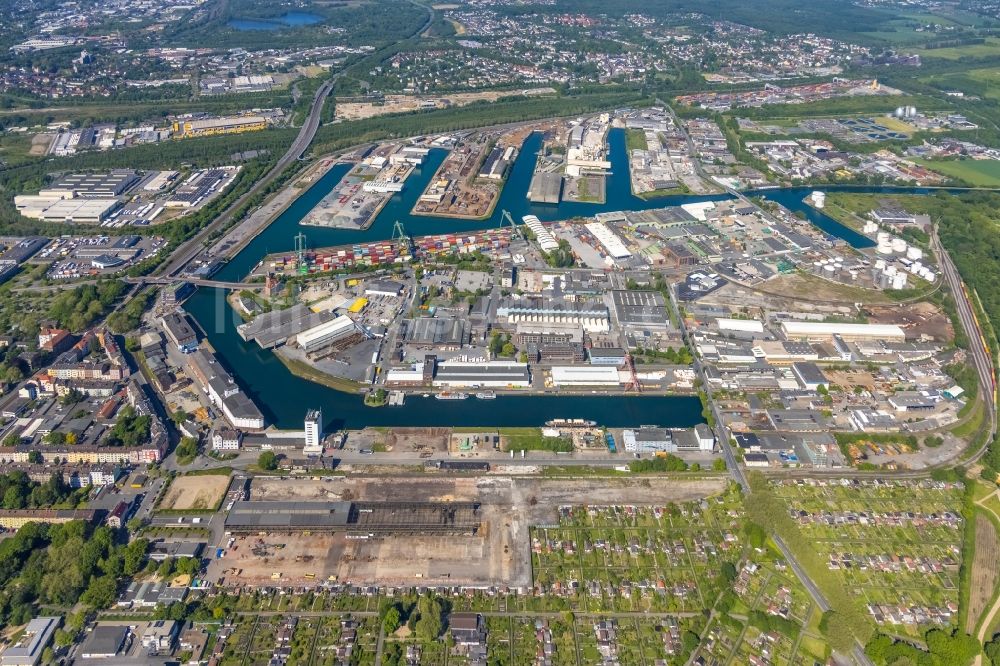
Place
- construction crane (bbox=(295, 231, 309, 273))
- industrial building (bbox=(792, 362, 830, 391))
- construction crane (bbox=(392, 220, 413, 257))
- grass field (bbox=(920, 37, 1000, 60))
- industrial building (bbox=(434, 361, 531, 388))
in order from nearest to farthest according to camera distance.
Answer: industrial building (bbox=(434, 361, 531, 388)), industrial building (bbox=(792, 362, 830, 391)), construction crane (bbox=(295, 231, 309, 273)), construction crane (bbox=(392, 220, 413, 257)), grass field (bbox=(920, 37, 1000, 60))

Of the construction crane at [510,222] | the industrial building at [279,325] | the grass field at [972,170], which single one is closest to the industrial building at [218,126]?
the construction crane at [510,222]

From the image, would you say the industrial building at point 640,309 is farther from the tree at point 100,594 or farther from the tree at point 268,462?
the tree at point 100,594

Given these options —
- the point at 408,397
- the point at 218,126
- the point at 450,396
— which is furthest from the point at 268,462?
the point at 218,126

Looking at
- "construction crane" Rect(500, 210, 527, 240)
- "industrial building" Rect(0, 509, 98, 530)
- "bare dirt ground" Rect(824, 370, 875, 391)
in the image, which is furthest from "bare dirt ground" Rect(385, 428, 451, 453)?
"construction crane" Rect(500, 210, 527, 240)

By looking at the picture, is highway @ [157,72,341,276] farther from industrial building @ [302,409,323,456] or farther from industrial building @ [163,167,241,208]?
industrial building @ [302,409,323,456]

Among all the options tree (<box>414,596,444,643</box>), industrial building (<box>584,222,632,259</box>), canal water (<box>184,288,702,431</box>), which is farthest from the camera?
industrial building (<box>584,222,632,259</box>)

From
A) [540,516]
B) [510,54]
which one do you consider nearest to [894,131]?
[510,54]

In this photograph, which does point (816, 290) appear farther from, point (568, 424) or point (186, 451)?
point (186, 451)
